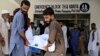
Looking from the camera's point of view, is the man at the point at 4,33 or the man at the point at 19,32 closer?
the man at the point at 19,32

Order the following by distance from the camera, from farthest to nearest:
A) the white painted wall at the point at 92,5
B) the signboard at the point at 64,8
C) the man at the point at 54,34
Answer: the signboard at the point at 64,8, the white painted wall at the point at 92,5, the man at the point at 54,34

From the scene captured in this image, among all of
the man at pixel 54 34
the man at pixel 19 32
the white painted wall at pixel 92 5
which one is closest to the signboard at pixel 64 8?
the white painted wall at pixel 92 5

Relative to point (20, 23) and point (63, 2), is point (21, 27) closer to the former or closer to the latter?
point (20, 23)

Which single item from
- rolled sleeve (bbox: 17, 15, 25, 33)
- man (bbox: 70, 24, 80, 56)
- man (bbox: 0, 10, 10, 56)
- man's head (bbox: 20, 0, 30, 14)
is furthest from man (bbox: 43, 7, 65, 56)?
man (bbox: 70, 24, 80, 56)

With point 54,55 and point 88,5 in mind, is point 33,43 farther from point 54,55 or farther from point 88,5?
point 88,5

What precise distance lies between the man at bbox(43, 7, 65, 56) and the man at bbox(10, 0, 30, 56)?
92cm

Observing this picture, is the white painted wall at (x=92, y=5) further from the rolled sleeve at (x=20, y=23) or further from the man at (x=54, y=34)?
the man at (x=54, y=34)

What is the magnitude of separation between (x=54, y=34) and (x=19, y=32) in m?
1.23

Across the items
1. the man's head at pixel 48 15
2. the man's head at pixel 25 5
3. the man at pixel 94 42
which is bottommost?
the man at pixel 94 42

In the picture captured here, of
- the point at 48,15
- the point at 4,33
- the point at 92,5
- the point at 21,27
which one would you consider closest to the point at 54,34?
the point at 48,15

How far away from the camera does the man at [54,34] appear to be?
23.2 feet

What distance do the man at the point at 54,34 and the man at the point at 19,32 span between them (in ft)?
3.01

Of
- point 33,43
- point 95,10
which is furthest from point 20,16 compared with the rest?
point 95,10

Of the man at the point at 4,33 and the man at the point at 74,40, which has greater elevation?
the man at the point at 4,33
